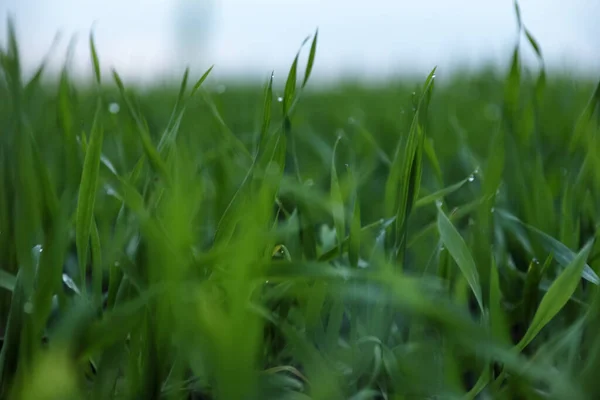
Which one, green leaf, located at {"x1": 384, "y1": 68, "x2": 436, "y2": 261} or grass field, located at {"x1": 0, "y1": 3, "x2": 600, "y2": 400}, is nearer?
grass field, located at {"x1": 0, "y1": 3, "x2": 600, "y2": 400}

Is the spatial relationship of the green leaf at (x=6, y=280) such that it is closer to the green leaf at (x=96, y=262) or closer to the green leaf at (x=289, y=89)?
the green leaf at (x=96, y=262)

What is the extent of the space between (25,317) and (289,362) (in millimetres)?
205

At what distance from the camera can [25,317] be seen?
0.40 metres

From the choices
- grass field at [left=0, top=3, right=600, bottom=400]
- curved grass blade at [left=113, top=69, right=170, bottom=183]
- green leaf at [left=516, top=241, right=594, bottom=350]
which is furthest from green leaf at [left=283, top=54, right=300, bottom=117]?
green leaf at [left=516, top=241, right=594, bottom=350]

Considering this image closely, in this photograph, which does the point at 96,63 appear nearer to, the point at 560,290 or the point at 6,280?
the point at 6,280

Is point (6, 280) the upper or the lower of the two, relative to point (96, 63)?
lower

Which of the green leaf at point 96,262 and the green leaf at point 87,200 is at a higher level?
the green leaf at point 87,200

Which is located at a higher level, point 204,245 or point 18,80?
point 18,80

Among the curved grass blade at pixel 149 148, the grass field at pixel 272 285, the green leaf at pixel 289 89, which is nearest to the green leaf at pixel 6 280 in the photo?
the grass field at pixel 272 285

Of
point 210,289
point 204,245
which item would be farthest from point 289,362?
point 204,245

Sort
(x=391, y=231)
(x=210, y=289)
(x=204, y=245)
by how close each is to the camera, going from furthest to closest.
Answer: (x=204, y=245), (x=391, y=231), (x=210, y=289)

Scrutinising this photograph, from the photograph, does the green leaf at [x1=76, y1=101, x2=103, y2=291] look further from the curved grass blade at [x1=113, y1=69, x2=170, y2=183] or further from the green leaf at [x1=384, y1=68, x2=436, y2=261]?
the green leaf at [x1=384, y1=68, x2=436, y2=261]

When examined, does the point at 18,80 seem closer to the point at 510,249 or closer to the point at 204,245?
the point at 204,245

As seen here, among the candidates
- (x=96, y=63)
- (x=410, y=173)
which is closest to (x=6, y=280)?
(x=96, y=63)
